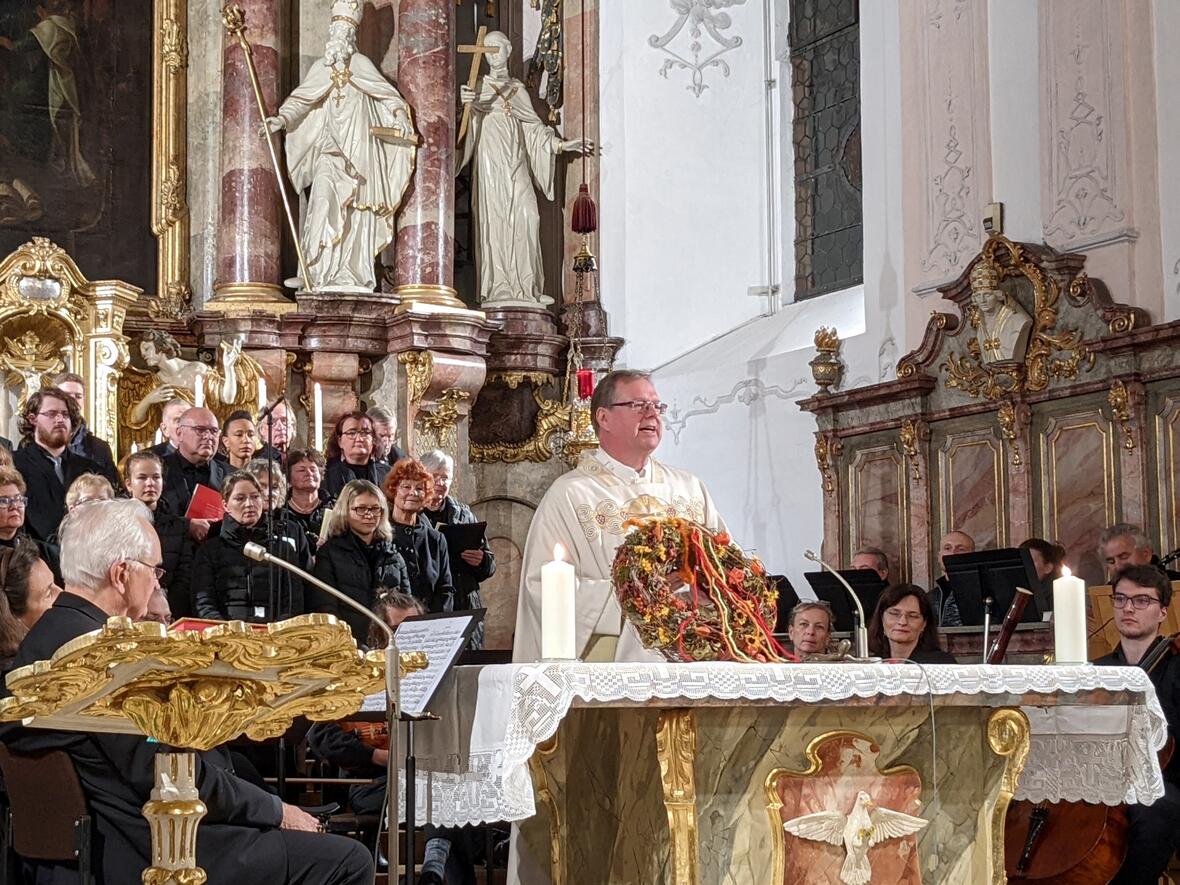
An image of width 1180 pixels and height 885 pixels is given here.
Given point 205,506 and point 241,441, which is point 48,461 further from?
point 205,506

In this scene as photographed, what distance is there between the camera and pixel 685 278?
1454 centimetres

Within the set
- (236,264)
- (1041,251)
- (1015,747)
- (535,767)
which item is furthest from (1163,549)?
(236,264)

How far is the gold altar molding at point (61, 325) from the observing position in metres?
11.4

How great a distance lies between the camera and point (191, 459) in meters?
9.12

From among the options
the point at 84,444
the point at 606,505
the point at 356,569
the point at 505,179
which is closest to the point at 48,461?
the point at 84,444

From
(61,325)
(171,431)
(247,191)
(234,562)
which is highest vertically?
(247,191)

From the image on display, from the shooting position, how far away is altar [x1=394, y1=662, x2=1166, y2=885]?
4438mm

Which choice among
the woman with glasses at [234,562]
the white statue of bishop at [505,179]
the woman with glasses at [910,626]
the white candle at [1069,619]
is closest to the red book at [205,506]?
the woman with glasses at [234,562]

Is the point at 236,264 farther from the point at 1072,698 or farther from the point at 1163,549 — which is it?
the point at 1072,698

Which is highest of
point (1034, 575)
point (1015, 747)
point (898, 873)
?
point (1034, 575)

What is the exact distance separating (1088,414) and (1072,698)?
19.4 ft

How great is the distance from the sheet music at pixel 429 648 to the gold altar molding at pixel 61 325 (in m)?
6.90

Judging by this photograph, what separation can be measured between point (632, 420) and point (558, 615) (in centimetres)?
142

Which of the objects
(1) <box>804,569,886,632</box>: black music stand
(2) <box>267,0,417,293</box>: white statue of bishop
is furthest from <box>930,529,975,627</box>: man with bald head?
(2) <box>267,0,417,293</box>: white statue of bishop
